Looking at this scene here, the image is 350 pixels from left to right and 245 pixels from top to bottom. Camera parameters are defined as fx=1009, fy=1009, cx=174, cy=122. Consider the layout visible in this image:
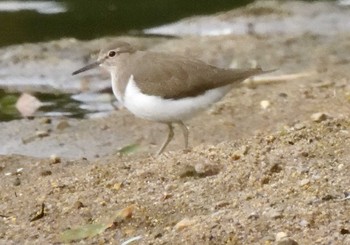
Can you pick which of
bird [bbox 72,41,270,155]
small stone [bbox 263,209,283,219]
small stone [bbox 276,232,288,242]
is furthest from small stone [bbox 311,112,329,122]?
small stone [bbox 276,232,288,242]

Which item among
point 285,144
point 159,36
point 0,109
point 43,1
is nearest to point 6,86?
point 0,109

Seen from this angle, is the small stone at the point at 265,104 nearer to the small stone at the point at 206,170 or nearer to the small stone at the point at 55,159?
the small stone at the point at 55,159

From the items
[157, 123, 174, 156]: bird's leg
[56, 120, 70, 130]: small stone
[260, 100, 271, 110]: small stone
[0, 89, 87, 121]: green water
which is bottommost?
[0, 89, 87, 121]: green water

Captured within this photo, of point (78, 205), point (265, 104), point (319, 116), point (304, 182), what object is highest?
point (304, 182)

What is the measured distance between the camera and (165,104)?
7137 millimetres

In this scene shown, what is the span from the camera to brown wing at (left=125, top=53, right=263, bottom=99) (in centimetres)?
714

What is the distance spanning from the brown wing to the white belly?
4 cm

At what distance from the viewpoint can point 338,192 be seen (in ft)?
16.3

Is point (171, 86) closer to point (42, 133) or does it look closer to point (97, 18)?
point (42, 133)

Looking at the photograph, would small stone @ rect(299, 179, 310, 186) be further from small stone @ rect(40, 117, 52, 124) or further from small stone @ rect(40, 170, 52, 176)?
small stone @ rect(40, 117, 52, 124)

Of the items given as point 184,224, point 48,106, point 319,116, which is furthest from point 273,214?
point 48,106

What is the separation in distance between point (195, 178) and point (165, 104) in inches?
55.1

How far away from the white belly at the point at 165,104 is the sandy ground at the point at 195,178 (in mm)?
358

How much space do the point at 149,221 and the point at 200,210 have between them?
27cm
